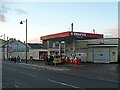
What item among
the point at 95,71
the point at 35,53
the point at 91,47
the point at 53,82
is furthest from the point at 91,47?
the point at 35,53

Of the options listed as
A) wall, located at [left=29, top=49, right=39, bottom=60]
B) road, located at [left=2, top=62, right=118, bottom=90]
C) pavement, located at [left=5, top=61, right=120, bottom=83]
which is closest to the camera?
road, located at [left=2, top=62, right=118, bottom=90]

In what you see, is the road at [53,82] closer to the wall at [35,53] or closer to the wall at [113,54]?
the wall at [113,54]

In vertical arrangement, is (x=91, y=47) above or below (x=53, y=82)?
above

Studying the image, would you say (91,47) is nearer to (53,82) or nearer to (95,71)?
(95,71)

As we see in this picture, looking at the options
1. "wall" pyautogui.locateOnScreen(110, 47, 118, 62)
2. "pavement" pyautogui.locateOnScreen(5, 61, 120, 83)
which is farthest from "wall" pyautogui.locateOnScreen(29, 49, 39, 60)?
"pavement" pyautogui.locateOnScreen(5, 61, 120, 83)

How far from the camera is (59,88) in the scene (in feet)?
59.2

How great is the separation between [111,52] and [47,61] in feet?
33.5

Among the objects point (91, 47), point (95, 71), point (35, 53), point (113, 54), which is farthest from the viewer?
point (35, 53)

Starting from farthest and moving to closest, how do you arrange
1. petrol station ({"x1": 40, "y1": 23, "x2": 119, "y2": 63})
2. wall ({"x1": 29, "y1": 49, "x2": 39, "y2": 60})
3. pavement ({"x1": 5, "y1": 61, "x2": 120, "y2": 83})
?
wall ({"x1": 29, "y1": 49, "x2": 39, "y2": 60})
petrol station ({"x1": 40, "y1": 23, "x2": 119, "y2": 63})
pavement ({"x1": 5, "y1": 61, "x2": 120, "y2": 83})

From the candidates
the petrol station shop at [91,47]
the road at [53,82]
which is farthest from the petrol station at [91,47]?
Result: the road at [53,82]

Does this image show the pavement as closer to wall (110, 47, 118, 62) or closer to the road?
the road

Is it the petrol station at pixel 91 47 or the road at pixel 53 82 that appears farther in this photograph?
the petrol station at pixel 91 47

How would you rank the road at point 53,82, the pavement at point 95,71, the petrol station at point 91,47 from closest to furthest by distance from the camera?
the road at point 53,82, the pavement at point 95,71, the petrol station at point 91,47

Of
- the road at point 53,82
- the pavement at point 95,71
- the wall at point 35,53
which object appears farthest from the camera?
the wall at point 35,53
